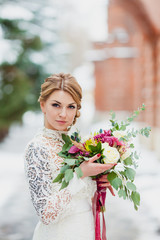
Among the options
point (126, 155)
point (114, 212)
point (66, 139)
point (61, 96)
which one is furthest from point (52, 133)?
point (114, 212)

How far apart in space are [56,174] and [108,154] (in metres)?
0.30

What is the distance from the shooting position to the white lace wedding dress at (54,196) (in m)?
1.51

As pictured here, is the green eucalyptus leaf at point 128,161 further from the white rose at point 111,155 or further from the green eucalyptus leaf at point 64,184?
the green eucalyptus leaf at point 64,184

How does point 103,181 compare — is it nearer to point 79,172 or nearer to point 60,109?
point 79,172

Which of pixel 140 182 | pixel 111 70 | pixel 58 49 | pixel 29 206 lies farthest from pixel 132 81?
pixel 29 206

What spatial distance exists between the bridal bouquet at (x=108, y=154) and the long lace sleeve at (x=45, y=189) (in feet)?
0.18

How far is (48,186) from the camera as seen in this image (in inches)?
60.4

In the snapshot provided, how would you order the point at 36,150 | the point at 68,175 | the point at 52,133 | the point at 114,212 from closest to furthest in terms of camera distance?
the point at 68,175
the point at 36,150
the point at 52,133
the point at 114,212

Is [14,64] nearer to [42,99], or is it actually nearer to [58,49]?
[58,49]

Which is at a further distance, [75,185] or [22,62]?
[22,62]

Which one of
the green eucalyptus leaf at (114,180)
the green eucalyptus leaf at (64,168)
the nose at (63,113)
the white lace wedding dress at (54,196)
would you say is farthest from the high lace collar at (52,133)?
the green eucalyptus leaf at (114,180)

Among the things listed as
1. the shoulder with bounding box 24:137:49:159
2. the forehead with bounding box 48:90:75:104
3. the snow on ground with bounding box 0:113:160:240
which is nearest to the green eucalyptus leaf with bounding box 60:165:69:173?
the shoulder with bounding box 24:137:49:159

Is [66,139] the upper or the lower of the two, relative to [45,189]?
upper

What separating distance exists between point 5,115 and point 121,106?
47.1 ft
